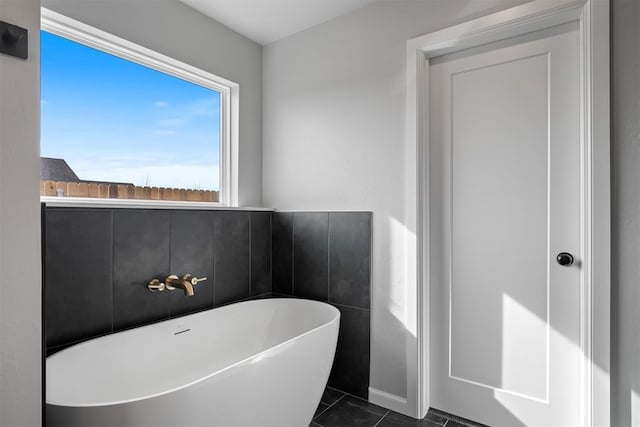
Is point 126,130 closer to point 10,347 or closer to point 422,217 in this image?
point 10,347

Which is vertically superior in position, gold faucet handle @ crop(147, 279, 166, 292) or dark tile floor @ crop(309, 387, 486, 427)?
gold faucet handle @ crop(147, 279, 166, 292)

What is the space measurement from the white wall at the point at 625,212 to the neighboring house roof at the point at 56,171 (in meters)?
2.63

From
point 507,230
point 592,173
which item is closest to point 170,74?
point 507,230

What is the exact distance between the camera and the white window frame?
1.82 meters

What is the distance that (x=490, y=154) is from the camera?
1992 millimetres

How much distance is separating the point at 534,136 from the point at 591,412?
1310mm

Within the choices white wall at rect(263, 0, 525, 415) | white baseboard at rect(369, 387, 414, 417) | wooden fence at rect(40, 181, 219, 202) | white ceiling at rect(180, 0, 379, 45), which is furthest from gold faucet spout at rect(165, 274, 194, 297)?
white ceiling at rect(180, 0, 379, 45)

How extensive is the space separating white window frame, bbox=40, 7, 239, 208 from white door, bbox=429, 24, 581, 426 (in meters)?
1.46

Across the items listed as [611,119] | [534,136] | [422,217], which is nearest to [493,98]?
[534,136]

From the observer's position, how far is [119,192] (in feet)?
6.84

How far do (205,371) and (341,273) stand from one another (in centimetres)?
101

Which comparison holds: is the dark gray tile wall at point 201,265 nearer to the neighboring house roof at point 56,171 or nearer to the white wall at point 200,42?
the neighboring house roof at point 56,171

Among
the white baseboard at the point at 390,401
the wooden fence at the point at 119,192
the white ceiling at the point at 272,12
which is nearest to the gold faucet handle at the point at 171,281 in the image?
the wooden fence at the point at 119,192

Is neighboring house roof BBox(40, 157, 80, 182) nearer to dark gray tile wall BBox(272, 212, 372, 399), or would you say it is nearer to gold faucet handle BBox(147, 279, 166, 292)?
gold faucet handle BBox(147, 279, 166, 292)
